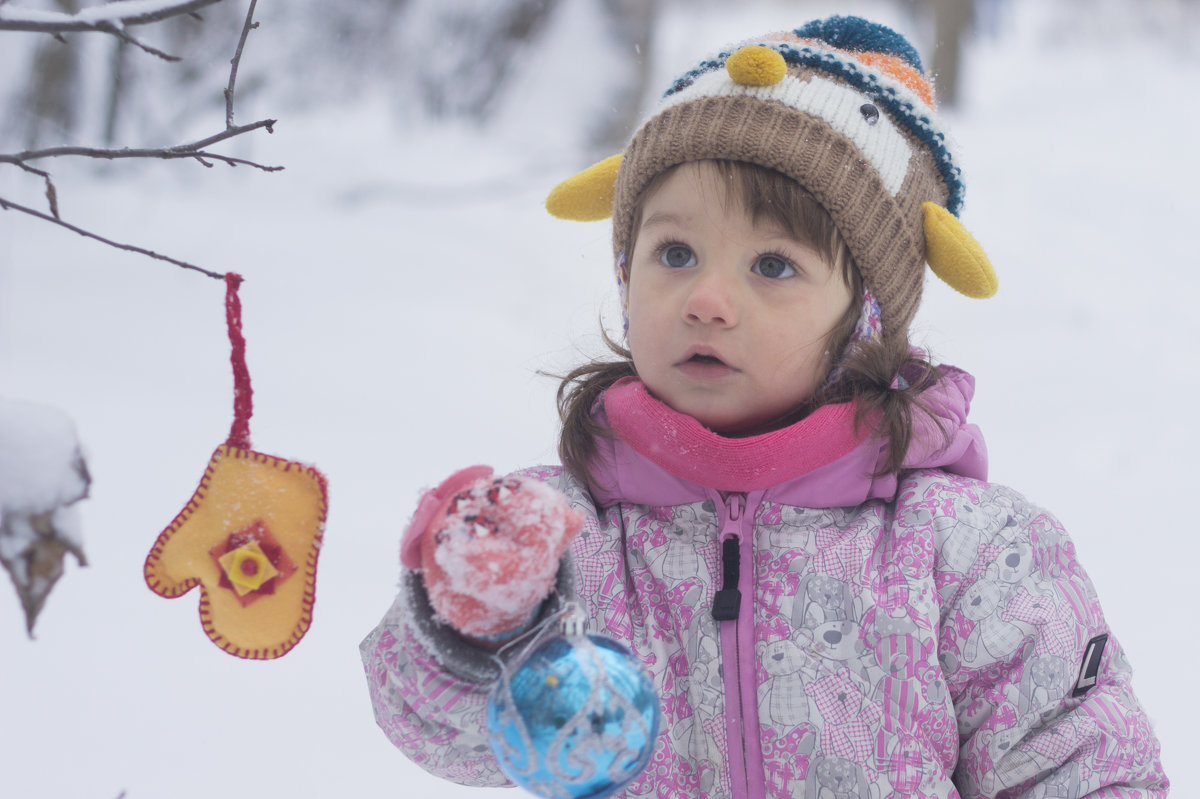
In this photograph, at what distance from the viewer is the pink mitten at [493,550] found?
1.01 metres

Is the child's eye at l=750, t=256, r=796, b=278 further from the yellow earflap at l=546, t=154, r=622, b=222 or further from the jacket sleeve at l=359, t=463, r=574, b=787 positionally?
the jacket sleeve at l=359, t=463, r=574, b=787

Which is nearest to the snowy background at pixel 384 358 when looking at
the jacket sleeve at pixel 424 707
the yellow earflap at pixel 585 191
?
the yellow earflap at pixel 585 191

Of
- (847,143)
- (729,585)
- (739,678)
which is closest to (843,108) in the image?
(847,143)

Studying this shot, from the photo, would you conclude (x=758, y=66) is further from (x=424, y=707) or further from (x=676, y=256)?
(x=424, y=707)

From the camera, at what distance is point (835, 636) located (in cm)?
147

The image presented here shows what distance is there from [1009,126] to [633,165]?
7482 millimetres

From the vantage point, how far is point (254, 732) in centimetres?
194

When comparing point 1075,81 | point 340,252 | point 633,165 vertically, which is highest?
point 1075,81

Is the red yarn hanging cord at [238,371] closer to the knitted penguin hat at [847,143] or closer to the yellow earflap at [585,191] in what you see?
the knitted penguin hat at [847,143]

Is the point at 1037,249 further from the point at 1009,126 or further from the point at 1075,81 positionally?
the point at 1075,81

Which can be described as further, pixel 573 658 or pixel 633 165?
pixel 633 165

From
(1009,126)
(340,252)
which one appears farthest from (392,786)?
(1009,126)

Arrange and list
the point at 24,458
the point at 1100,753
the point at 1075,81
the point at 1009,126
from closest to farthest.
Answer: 1. the point at 24,458
2. the point at 1100,753
3. the point at 1009,126
4. the point at 1075,81

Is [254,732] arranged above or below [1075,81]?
below
